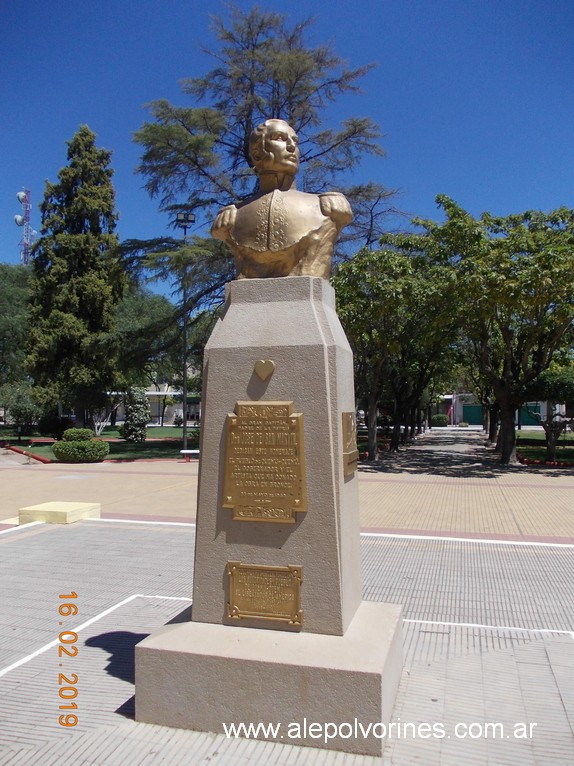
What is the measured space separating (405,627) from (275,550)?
225 cm

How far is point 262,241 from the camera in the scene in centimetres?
461

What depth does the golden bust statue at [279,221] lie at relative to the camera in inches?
180

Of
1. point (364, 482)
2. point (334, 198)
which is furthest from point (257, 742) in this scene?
point (364, 482)

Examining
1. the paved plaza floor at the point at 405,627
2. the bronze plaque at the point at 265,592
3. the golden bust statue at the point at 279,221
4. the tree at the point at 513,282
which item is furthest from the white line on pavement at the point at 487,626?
the tree at the point at 513,282

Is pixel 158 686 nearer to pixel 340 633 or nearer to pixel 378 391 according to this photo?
pixel 340 633

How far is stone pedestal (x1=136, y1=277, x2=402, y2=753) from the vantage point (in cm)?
377

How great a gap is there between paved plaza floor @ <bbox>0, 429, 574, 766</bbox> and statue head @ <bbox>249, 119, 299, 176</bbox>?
3.35 m

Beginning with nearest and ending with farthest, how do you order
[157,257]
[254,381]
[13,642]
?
1. [254,381]
2. [13,642]
3. [157,257]

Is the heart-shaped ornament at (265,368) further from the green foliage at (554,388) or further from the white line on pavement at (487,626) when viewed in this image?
the green foliage at (554,388)

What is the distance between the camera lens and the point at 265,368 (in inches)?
165

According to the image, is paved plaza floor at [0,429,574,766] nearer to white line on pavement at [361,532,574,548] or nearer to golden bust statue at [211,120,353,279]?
white line on pavement at [361,532,574,548]

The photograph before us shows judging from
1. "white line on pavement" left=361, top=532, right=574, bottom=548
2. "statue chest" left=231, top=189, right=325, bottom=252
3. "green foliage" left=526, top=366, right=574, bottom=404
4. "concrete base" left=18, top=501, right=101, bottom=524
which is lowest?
"white line on pavement" left=361, top=532, right=574, bottom=548

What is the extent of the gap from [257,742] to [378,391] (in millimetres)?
21815

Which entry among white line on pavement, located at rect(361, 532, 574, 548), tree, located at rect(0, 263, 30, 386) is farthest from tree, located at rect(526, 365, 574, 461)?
tree, located at rect(0, 263, 30, 386)
